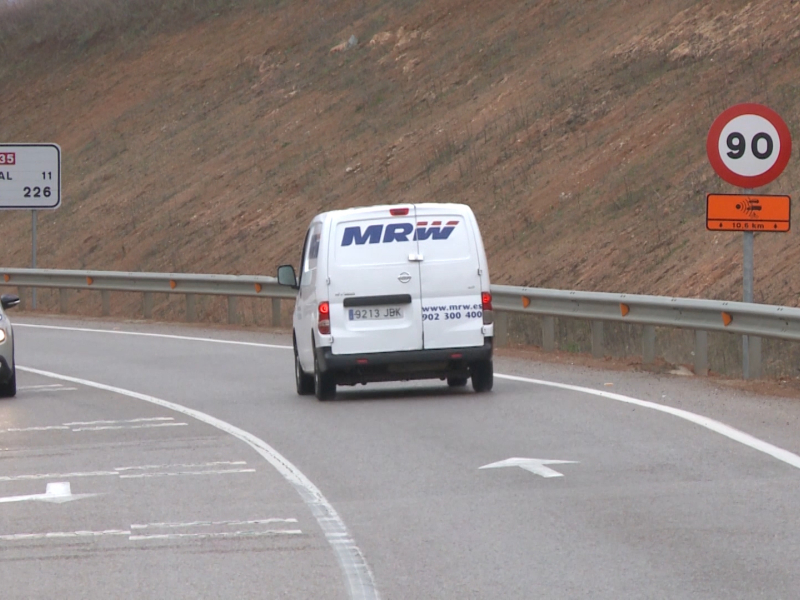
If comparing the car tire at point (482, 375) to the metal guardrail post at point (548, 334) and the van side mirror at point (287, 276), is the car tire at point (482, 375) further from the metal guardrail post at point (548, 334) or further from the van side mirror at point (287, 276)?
the metal guardrail post at point (548, 334)

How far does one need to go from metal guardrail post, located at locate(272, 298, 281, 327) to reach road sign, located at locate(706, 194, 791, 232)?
11.1 m

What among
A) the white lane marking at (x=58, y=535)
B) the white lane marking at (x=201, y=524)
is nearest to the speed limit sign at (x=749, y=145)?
the white lane marking at (x=201, y=524)

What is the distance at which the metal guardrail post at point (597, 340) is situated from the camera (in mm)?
18969

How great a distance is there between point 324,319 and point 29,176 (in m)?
23.3

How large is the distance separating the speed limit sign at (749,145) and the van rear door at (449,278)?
2708 millimetres

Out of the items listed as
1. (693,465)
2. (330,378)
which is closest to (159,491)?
(693,465)

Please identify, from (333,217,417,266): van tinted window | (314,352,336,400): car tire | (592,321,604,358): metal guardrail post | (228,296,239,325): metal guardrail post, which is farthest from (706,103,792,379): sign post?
(228,296,239,325): metal guardrail post

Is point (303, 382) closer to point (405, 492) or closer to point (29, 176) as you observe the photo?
point (405, 492)

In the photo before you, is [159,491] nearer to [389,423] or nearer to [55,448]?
[55,448]

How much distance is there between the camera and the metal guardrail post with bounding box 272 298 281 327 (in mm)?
26188

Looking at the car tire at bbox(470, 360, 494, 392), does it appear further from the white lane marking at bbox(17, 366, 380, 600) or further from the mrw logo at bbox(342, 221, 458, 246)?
the white lane marking at bbox(17, 366, 380, 600)

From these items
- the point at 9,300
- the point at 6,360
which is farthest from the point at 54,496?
the point at 9,300

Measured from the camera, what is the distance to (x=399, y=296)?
1512 centimetres

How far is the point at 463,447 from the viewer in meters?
11.9
